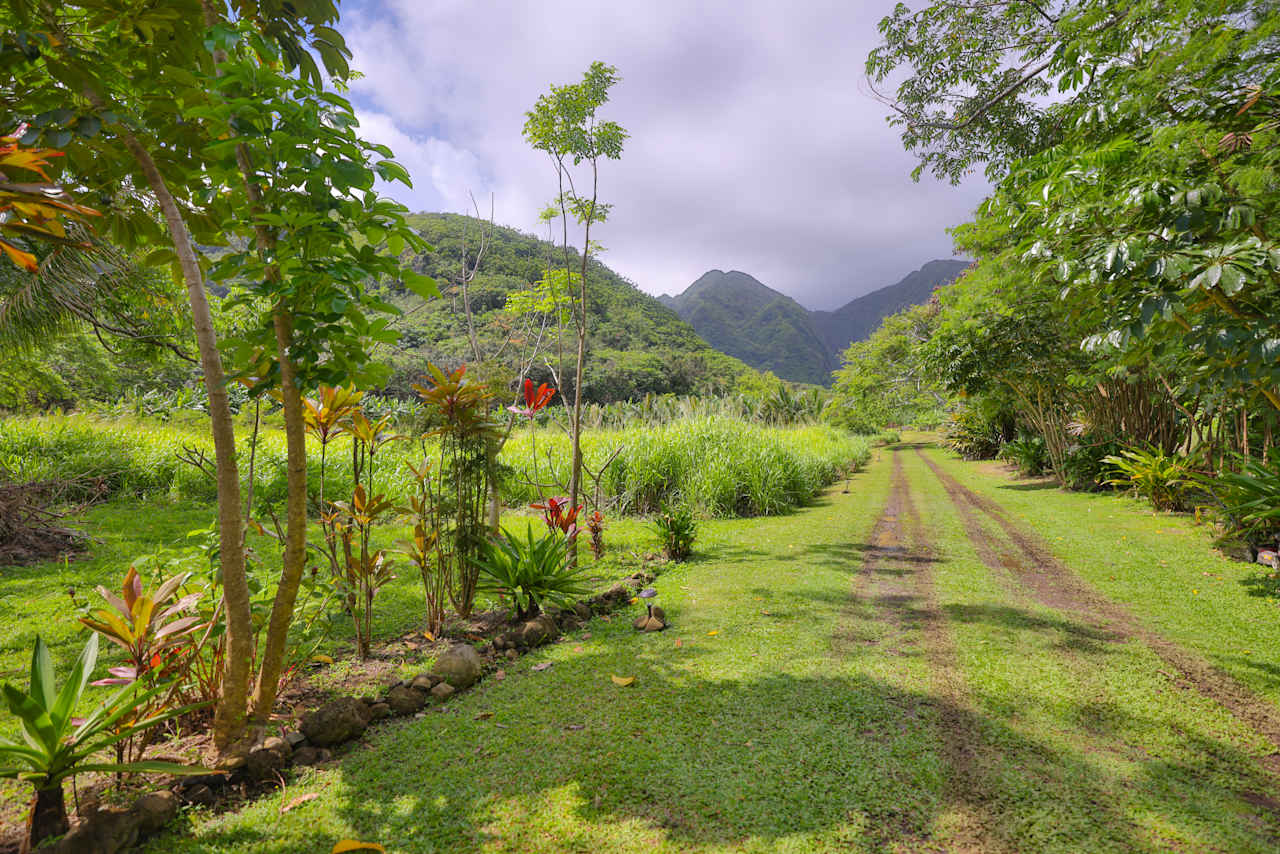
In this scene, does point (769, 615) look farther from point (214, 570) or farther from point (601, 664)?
point (214, 570)

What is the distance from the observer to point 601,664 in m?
2.85

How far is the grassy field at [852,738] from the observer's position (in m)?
1.58

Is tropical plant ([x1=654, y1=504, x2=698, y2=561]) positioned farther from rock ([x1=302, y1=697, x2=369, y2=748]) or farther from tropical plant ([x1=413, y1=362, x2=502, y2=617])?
rock ([x1=302, y1=697, x2=369, y2=748])

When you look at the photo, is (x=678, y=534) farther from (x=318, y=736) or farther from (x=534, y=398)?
(x=318, y=736)

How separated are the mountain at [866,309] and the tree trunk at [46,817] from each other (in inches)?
6133

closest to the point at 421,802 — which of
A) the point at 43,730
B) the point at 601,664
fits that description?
the point at 43,730

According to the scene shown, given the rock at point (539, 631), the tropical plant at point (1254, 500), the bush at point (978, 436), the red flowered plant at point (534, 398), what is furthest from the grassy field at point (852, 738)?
the bush at point (978, 436)

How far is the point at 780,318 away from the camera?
132750 millimetres

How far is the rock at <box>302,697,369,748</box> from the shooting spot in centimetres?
201

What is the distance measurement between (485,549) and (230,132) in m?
2.41

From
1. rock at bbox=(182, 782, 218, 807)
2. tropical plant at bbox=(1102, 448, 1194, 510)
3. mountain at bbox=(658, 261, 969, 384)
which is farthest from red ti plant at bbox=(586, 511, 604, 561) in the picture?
mountain at bbox=(658, 261, 969, 384)

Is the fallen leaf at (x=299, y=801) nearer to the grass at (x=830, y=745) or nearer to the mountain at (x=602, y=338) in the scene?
the grass at (x=830, y=745)

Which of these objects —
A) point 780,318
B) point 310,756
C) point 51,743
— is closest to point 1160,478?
point 310,756

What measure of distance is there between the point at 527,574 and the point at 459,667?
0.82 m
